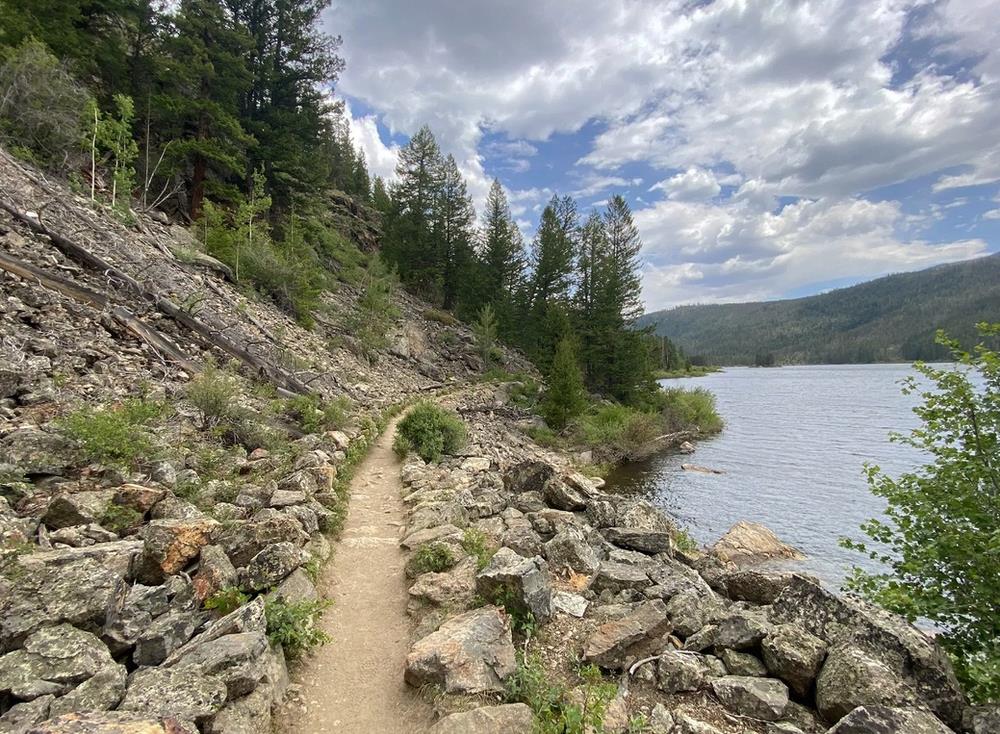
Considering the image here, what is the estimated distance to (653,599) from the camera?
6484 mm

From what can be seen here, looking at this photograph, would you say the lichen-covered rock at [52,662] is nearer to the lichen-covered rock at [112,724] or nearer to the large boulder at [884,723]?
the lichen-covered rock at [112,724]

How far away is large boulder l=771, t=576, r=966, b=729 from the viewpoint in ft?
15.0

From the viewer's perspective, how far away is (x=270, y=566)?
225 inches

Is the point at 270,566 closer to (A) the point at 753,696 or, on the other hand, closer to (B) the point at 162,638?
(B) the point at 162,638

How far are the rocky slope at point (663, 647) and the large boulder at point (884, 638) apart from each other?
0.05 feet

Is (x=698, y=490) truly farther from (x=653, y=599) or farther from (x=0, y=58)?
(x=0, y=58)

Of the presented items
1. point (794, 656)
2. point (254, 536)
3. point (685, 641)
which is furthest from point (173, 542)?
point (794, 656)

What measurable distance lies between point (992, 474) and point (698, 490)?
51.1 feet

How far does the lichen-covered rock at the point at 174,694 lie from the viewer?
345 centimetres

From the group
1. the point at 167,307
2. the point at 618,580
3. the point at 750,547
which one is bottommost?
the point at 750,547

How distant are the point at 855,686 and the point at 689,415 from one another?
33007 mm

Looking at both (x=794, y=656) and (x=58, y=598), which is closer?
(x=58, y=598)

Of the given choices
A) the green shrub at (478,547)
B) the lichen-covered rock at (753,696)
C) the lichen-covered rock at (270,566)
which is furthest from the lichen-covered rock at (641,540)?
the lichen-covered rock at (270,566)

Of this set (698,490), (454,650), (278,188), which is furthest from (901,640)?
(278,188)
